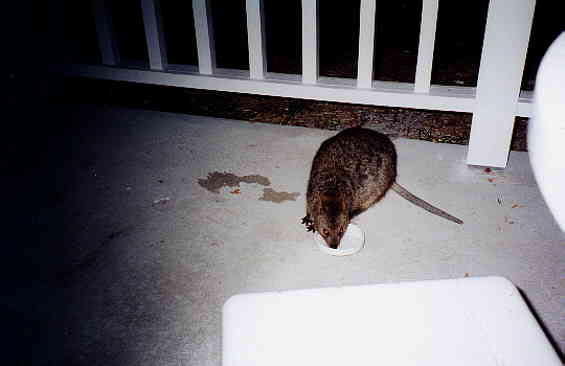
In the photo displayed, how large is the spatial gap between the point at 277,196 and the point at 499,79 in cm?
164

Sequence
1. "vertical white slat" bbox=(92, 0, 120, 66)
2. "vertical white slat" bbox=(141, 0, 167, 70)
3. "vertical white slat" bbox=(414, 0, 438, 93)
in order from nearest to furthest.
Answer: "vertical white slat" bbox=(414, 0, 438, 93) < "vertical white slat" bbox=(141, 0, 167, 70) < "vertical white slat" bbox=(92, 0, 120, 66)

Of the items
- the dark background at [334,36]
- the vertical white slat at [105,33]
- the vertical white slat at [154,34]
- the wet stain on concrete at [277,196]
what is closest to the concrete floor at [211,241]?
the wet stain on concrete at [277,196]

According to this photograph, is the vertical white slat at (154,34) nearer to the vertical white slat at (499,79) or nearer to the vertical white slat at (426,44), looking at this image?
the vertical white slat at (426,44)

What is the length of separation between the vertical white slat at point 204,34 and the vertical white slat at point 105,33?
86cm

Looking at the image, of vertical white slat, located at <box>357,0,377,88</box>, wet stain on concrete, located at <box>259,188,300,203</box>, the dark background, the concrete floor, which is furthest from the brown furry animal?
the dark background

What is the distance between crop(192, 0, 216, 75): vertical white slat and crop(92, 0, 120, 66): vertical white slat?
33.7 inches

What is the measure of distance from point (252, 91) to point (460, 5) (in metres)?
4.68

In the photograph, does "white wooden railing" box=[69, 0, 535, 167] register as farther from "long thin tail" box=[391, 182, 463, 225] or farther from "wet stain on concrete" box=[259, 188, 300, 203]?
"wet stain on concrete" box=[259, 188, 300, 203]

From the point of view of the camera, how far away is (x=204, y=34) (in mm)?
3561

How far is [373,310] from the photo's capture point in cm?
105

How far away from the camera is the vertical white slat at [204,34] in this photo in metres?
3.48

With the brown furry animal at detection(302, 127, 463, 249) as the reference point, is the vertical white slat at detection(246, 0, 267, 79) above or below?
above

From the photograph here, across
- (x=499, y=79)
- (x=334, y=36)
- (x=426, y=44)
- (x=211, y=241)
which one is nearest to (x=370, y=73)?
(x=426, y=44)

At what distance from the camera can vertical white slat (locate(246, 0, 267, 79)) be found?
3.33 meters
